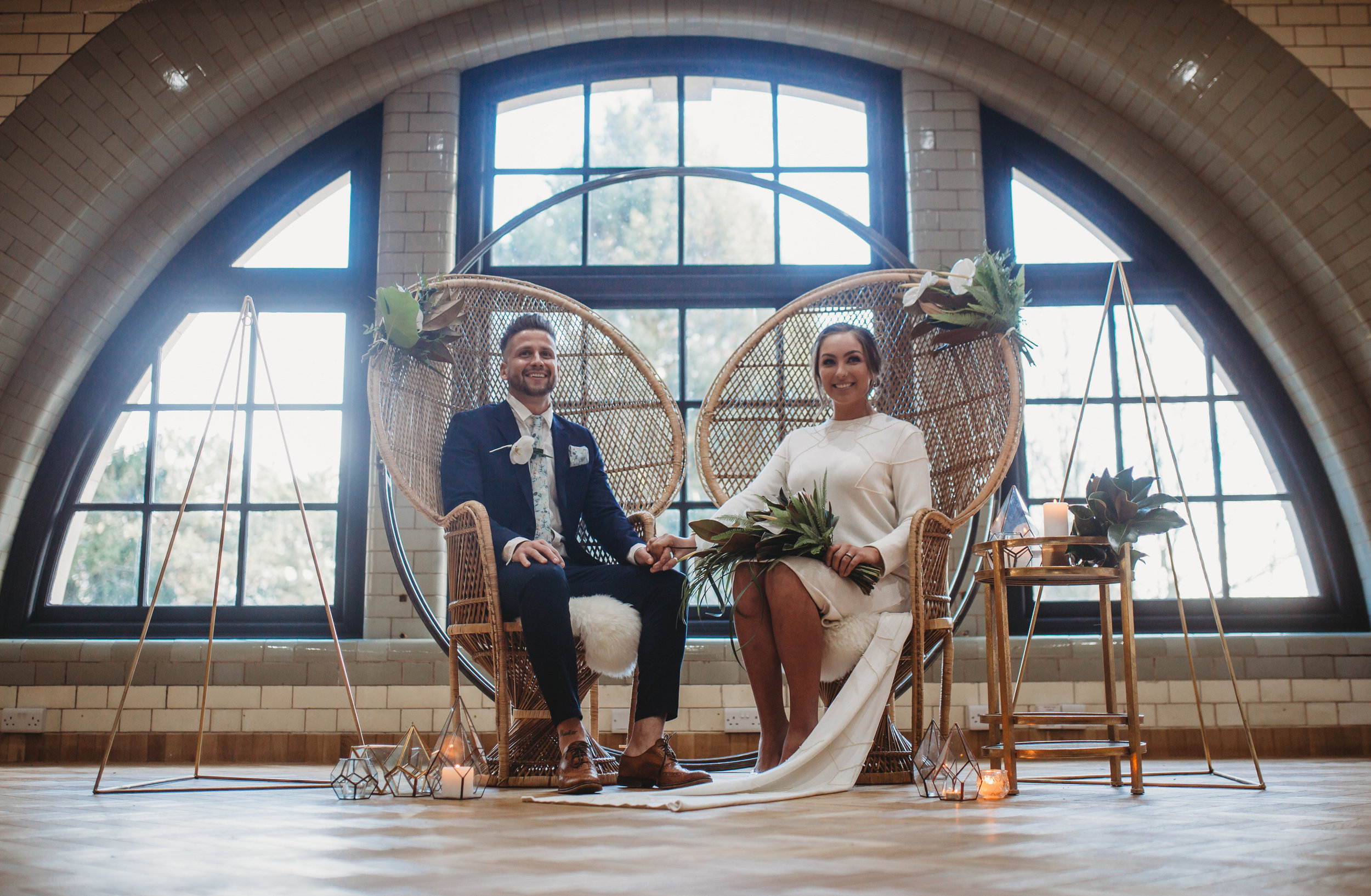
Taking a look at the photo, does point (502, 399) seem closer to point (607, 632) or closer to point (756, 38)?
point (607, 632)

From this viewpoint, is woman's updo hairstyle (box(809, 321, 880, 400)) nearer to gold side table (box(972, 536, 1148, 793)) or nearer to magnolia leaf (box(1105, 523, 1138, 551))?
gold side table (box(972, 536, 1148, 793))

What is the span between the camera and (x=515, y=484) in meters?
3.02

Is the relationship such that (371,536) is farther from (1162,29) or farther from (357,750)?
(1162,29)

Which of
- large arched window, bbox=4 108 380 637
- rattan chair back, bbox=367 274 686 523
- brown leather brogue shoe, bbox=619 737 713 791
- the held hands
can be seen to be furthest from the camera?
large arched window, bbox=4 108 380 637

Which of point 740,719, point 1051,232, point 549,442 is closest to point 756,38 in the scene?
point 1051,232

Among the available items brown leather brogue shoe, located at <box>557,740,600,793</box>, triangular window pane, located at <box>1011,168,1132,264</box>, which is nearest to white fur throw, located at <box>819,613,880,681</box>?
brown leather brogue shoe, located at <box>557,740,600,793</box>

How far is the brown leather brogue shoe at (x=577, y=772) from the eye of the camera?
2.42 metres

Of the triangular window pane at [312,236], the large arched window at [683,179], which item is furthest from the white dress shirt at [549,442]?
the triangular window pane at [312,236]

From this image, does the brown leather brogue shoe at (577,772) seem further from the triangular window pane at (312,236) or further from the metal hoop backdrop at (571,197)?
the triangular window pane at (312,236)

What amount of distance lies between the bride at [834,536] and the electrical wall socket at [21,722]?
2.77 m

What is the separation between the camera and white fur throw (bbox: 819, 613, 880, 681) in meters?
2.70

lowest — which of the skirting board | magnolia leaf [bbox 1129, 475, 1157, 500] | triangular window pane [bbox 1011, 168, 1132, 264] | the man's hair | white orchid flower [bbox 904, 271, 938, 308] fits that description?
the skirting board

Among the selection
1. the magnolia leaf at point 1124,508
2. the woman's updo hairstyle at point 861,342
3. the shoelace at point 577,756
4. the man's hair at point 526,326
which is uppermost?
the man's hair at point 526,326

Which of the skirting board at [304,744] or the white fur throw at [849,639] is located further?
the skirting board at [304,744]
